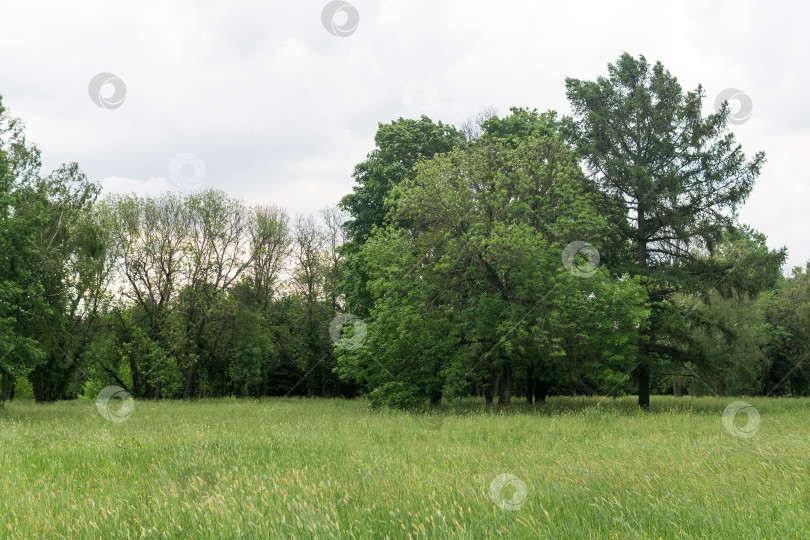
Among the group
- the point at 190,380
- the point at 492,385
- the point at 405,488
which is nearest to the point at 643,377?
the point at 492,385

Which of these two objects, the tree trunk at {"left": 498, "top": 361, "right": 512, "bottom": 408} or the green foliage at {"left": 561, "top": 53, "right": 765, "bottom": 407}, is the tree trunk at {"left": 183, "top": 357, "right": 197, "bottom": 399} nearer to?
the tree trunk at {"left": 498, "top": 361, "right": 512, "bottom": 408}

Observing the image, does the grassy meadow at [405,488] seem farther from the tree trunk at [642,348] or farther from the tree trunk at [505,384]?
the tree trunk at [642,348]

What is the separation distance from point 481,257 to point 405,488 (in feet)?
50.8

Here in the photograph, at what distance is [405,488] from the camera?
595 centimetres

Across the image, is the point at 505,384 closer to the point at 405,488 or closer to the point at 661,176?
the point at 661,176

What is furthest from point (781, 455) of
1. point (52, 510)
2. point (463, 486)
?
point (52, 510)

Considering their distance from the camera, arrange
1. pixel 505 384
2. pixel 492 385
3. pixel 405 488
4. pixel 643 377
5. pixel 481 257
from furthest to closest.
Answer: pixel 492 385
pixel 643 377
pixel 505 384
pixel 481 257
pixel 405 488

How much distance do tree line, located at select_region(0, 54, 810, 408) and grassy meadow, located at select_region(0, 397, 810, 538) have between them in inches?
363

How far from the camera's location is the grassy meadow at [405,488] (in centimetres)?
459

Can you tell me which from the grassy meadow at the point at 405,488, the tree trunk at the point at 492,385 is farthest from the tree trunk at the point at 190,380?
the grassy meadow at the point at 405,488

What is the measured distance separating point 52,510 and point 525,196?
750 inches

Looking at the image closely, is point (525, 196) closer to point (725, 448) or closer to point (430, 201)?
point (430, 201)

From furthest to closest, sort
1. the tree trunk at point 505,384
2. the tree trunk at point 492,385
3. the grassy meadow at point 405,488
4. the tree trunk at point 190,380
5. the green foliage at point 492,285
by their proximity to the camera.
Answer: the tree trunk at point 190,380 → the tree trunk at point 492,385 → the tree trunk at point 505,384 → the green foliage at point 492,285 → the grassy meadow at point 405,488

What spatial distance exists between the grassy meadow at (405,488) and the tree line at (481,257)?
9.22 m
